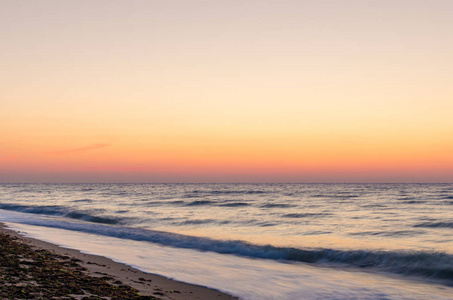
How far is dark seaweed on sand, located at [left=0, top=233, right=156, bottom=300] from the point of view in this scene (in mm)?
6566

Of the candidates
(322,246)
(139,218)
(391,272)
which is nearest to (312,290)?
(391,272)

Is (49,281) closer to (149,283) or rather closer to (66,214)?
(149,283)

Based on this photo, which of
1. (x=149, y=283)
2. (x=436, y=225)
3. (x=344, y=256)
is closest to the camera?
(x=149, y=283)

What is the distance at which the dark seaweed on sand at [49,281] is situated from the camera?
6.57 m

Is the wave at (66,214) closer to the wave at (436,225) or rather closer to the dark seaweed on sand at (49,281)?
the dark seaweed on sand at (49,281)

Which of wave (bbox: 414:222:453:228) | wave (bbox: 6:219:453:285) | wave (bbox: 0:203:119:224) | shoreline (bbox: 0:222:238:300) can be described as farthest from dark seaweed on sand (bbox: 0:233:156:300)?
wave (bbox: 414:222:453:228)

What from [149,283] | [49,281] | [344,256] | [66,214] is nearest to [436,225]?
[344,256]

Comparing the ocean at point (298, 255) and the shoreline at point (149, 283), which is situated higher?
the shoreline at point (149, 283)

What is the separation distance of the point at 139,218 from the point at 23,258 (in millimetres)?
20580

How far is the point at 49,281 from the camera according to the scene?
7543mm

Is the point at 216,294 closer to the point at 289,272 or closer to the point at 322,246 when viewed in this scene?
the point at 289,272

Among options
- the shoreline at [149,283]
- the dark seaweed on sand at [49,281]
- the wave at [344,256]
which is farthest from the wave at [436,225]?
the dark seaweed on sand at [49,281]

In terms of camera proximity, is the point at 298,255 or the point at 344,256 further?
the point at 298,255

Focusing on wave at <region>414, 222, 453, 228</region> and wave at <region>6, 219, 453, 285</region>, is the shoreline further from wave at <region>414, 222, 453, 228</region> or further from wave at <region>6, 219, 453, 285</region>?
wave at <region>414, 222, 453, 228</region>
